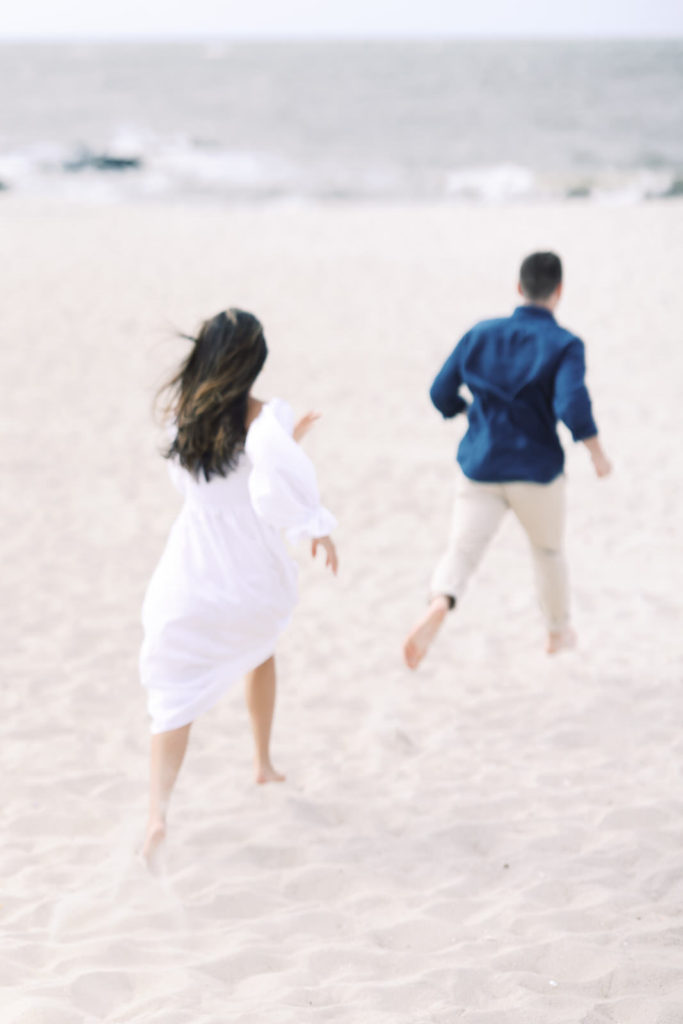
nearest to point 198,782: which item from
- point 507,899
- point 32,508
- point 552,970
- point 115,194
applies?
point 507,899

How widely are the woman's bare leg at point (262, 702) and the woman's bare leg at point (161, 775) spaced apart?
34 centimetres

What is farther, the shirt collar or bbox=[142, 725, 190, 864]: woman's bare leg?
the shirt collar

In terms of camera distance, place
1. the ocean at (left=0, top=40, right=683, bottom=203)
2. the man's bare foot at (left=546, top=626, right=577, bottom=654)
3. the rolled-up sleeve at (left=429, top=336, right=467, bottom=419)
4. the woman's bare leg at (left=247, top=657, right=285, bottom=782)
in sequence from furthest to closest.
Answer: the ocean at (left=0, top=40, right=683, bottom=203) → the man's bare foot at (left=546, top=626, right=577, bottom=654) → the rolled-up sleeve at (left=429, top=336, right=467, bottom=419) → the woman's bare leg at (left=247, top=657, right=285, bottom=782)

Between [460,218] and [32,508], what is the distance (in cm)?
1293

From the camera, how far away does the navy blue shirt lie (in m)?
3.41

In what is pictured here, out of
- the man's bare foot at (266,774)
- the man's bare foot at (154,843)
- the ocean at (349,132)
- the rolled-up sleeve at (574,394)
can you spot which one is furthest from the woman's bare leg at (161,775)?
the ocean at (349,132)

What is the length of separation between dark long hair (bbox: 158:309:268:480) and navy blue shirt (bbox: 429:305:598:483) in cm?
96

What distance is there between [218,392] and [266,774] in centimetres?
139

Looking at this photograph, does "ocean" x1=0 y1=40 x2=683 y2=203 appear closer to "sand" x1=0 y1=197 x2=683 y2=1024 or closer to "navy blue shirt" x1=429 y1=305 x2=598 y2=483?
"sand" x1=0 y1=197 x2=683 y2=1024

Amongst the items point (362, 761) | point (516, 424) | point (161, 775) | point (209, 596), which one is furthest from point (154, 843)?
point (516, 424)

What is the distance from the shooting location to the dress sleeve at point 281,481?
2756 millimetres

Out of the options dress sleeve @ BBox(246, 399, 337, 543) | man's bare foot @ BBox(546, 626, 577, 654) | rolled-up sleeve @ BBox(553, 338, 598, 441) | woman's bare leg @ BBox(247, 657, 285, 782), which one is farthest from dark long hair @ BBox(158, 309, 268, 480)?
man's bare foot @ BBox(546, 626, 577, 654)

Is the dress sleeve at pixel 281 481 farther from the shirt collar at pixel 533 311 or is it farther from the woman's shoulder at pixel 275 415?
the shirt collar at pixel 533 311

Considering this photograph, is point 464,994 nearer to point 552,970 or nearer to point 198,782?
point 552,970
